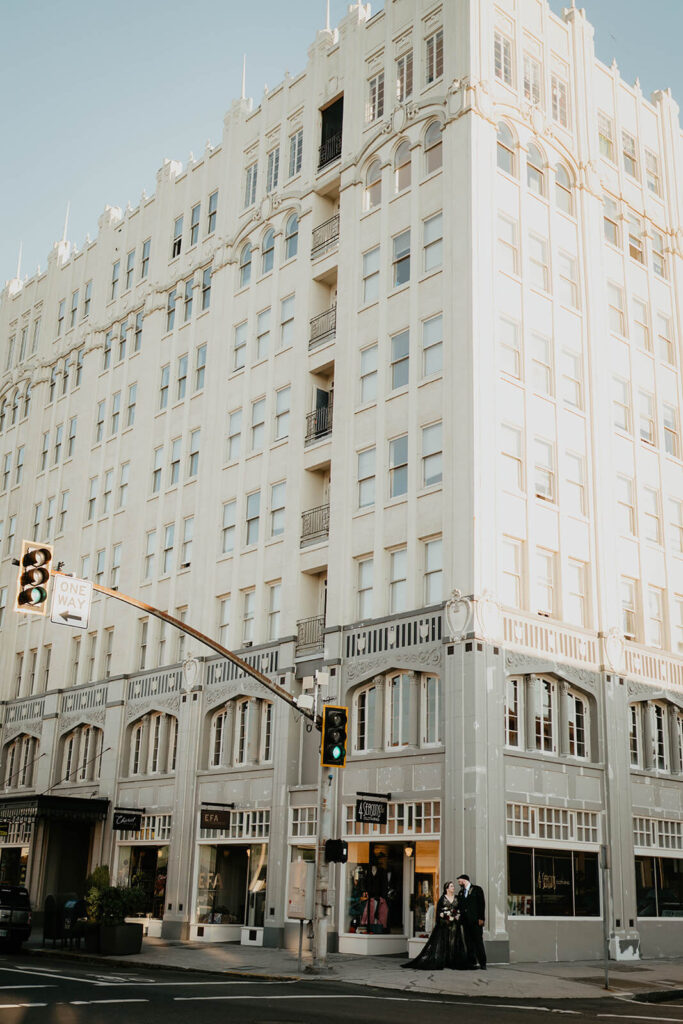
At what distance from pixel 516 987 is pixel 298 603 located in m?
16.2

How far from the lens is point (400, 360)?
33.8 metres

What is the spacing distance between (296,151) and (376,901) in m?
28.3

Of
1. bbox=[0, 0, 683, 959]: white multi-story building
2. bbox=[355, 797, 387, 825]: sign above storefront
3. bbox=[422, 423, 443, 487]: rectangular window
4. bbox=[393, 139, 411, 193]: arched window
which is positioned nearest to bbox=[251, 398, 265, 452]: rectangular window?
bbox=[0, 0, 683, 959]: white multi-story building

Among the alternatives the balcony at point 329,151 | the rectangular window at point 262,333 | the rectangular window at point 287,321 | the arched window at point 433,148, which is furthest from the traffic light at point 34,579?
the balcony at point 329,151

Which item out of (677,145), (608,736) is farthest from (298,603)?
(677,145)

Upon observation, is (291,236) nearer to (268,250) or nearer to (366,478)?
(268,250)

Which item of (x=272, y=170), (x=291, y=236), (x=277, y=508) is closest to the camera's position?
(x=277, y=508)

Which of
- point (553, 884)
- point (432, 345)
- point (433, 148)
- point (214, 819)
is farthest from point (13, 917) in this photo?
point (433, 148)

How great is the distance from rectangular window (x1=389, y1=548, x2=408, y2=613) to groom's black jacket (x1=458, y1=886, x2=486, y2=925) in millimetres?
9583

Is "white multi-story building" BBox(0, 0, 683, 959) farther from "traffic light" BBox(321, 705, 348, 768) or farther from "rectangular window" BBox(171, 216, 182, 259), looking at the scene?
"traffic light" BBox(321, 705, 348, 768)

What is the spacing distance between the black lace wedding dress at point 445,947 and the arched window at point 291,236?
25.8 meters

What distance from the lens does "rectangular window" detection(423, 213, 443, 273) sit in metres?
33.7

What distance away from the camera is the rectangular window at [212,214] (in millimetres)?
45475

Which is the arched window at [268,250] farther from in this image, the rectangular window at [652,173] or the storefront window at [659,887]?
the storefront window at [659,887]
